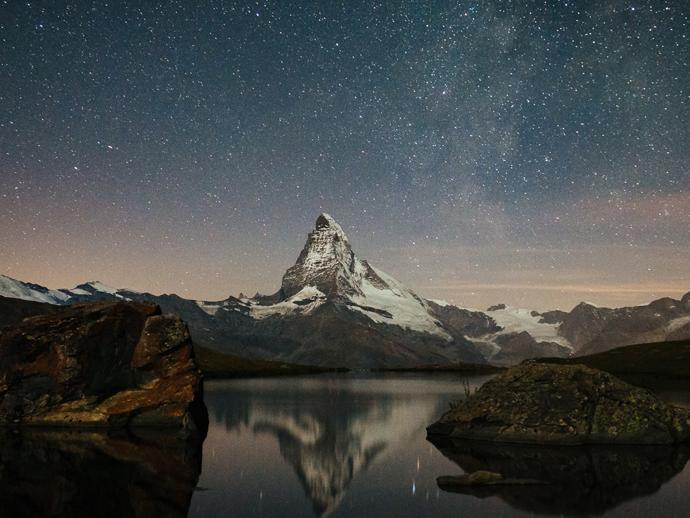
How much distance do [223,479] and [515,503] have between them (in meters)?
13.1

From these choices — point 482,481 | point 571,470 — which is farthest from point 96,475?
point 571,470

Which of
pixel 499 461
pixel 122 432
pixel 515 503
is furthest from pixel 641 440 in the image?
pixel 122 432

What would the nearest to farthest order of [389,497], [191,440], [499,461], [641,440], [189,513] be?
[189,513] < [389,497] < [499,461] < [641,440] < [191,440]

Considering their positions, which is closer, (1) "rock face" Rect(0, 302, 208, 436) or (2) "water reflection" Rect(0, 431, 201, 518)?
(2) "water reflection" Rect(0, 431, 201, 518)

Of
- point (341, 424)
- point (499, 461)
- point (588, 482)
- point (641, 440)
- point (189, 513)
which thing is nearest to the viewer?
point (189, 513)

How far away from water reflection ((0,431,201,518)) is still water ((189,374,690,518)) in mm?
1172

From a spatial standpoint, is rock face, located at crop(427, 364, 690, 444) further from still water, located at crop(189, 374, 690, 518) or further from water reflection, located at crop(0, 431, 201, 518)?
water reflection, located at crop(0, 431, 201, 518)

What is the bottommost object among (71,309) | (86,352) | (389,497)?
(389,497)

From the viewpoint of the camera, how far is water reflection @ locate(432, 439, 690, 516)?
23703mm

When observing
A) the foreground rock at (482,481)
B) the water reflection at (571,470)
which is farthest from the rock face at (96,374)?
the foreground rock at (482,481)

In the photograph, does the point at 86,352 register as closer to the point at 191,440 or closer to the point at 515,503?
the point at 191,440

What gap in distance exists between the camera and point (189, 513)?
21.5 meters

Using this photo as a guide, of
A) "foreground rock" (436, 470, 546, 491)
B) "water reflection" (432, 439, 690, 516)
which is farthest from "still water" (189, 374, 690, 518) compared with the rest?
"foreground rock" (436, 470, 546, 491)

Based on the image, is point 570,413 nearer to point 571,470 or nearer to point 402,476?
point 571,470
